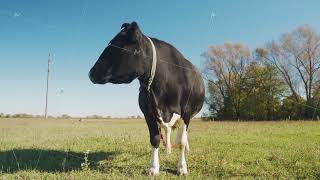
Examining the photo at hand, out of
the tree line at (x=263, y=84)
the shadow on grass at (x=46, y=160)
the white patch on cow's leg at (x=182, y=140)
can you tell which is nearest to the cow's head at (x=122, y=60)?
the white patch on cow's leg at (x=182, y=140)

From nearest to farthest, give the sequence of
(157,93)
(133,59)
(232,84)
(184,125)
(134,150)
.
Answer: (133,59), (157,93), (184,125), (134,150), (232,84)

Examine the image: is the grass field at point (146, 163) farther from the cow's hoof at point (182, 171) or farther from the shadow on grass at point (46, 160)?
the cow's hoof at point (182, 171)

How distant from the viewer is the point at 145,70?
7.49 metres

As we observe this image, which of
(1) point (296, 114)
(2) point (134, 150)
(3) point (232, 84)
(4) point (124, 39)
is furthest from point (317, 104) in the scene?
(4) point (124, 39)

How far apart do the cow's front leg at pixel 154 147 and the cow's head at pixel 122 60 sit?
3.76ft

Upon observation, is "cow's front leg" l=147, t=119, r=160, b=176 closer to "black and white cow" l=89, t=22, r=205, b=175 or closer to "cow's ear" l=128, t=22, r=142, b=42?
"black and white cow" l=89, t=22, r=205, b=175

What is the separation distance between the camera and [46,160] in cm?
962

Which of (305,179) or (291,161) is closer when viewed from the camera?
(305,179)

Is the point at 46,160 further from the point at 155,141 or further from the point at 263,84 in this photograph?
the point at 263,84

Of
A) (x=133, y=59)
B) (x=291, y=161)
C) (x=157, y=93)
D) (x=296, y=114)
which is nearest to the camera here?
(x=133, y=59)

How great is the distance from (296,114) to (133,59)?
51995 mm

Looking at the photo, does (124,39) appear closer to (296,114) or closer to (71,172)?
(71,172)

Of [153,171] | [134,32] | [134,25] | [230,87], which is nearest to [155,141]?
[153,171]

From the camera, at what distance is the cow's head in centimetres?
711
